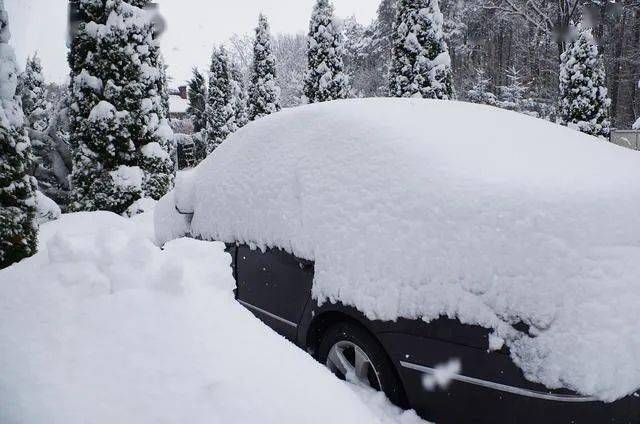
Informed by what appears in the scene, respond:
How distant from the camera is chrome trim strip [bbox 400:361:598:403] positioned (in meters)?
1.75

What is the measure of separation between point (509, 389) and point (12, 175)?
5.33m

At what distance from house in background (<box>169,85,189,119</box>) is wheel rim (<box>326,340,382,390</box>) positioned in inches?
1855

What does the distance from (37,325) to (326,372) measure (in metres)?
0.93

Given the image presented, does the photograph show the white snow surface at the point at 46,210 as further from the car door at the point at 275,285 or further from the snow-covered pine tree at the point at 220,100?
the snow-covered pine tree at the point at 220,100

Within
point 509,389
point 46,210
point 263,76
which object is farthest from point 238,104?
point 509,389

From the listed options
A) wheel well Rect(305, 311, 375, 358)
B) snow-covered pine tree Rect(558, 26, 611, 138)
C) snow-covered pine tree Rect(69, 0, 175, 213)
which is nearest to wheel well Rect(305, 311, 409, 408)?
wheel well Rect(305, 311, 375, 358)

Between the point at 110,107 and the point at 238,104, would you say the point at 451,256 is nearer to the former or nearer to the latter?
the point at 110,107

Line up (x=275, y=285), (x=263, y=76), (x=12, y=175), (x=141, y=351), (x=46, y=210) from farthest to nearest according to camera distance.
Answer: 1. (x=263, y=76)
2. (x=46, y=210)
3. (x=12, y=175)
4. (x=275, y=285)
5. (x=141, y=351)

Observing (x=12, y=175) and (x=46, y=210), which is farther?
(x=46, y=210)

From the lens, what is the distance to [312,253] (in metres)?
A: 2.55

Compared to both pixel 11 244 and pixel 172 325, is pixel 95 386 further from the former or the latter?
pixel 11 244

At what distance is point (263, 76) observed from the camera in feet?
82.7

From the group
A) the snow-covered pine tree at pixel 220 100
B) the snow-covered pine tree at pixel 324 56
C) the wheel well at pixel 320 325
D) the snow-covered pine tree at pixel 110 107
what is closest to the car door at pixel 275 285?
the wheel well at pixel 320 325

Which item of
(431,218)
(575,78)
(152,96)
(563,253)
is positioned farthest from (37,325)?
(575,78)
